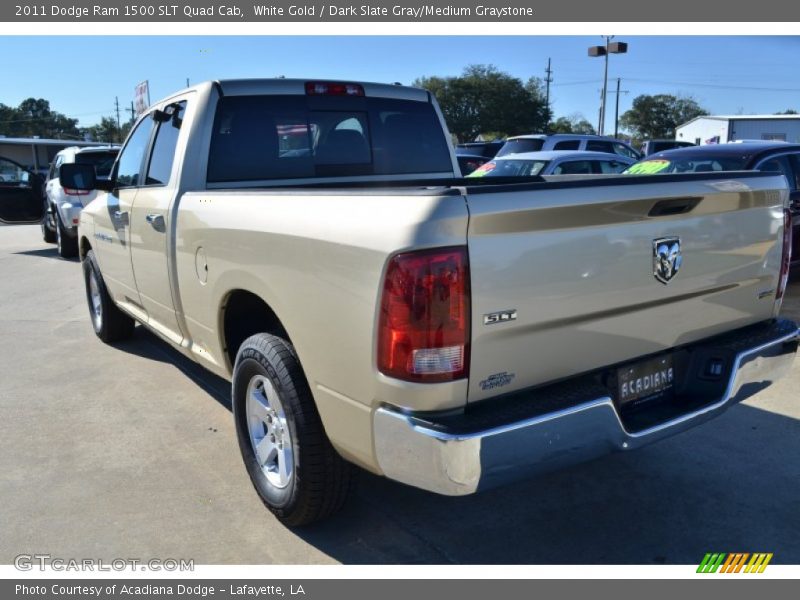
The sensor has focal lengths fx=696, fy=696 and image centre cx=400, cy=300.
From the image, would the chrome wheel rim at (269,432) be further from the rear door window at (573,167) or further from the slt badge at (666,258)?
the rear door window at (573,167)

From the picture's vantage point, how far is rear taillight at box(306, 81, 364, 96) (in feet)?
13.8

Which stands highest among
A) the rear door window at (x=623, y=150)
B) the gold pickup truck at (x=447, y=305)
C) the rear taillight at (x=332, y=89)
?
the rear taillight at (x=332, y=89)

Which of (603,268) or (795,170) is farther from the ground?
(795,170)

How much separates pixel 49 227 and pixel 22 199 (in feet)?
20.3

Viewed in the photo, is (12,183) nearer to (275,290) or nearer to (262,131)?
(262,131)

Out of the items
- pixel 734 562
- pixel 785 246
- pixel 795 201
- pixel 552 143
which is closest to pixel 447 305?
pixel 734 562

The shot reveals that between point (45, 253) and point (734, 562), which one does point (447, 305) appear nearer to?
point (734, 562)

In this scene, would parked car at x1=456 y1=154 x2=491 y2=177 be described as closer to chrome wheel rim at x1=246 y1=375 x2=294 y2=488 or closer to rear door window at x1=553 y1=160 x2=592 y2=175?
rear door window at x1=553 y1=160 x2=592 y2=175

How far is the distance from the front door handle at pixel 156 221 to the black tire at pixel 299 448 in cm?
120

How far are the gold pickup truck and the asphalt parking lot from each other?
316 mm

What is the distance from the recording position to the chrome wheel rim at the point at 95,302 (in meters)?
6.14

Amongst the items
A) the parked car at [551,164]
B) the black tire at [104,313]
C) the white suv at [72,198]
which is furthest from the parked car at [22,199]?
the parked car at [551,164]

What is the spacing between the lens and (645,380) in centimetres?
290

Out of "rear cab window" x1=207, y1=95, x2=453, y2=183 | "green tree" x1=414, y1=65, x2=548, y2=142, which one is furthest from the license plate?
"green tree" x1=414, y1=65, x2=548, y2=142
